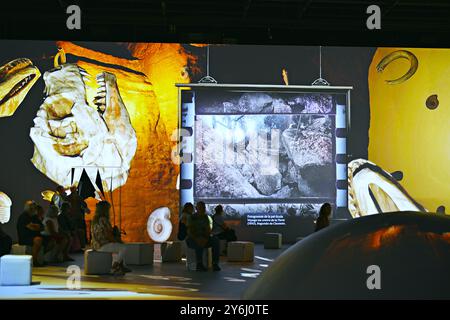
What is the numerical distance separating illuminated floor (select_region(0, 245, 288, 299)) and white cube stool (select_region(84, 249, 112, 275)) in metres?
0.40

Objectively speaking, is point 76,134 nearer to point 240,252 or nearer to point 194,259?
point 240,252

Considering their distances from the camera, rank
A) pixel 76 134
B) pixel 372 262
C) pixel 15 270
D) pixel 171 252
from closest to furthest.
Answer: pixel 372 262, pixel 15 270, pixel 171 252, pixel 76 134

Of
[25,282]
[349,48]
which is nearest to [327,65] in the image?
[349,48]

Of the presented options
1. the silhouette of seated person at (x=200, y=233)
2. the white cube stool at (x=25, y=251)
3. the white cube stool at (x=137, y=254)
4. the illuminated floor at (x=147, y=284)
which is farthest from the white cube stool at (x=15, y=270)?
the white cube stool at (x=137, y=254)

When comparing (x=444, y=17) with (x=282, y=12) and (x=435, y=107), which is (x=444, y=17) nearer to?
(x=435, y=107)

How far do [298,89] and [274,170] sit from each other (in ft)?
7.50

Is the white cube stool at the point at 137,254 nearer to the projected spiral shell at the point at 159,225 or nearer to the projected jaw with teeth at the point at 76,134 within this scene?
the projected spiral shell at the point at 159,225

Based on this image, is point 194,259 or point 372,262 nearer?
point 372,262

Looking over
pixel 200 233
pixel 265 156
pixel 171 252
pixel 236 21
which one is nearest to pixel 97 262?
pixel 200 233

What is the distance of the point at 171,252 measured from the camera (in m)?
15.1

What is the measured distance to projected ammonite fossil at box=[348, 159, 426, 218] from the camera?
19656mm

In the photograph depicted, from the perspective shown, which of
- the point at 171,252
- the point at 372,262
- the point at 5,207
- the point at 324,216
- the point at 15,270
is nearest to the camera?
the point at 372,262

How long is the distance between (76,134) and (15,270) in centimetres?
952

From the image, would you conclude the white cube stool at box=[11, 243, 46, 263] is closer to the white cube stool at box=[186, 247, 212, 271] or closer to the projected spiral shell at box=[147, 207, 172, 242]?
the white cube stool at box=[186, 247, 212, 271]
